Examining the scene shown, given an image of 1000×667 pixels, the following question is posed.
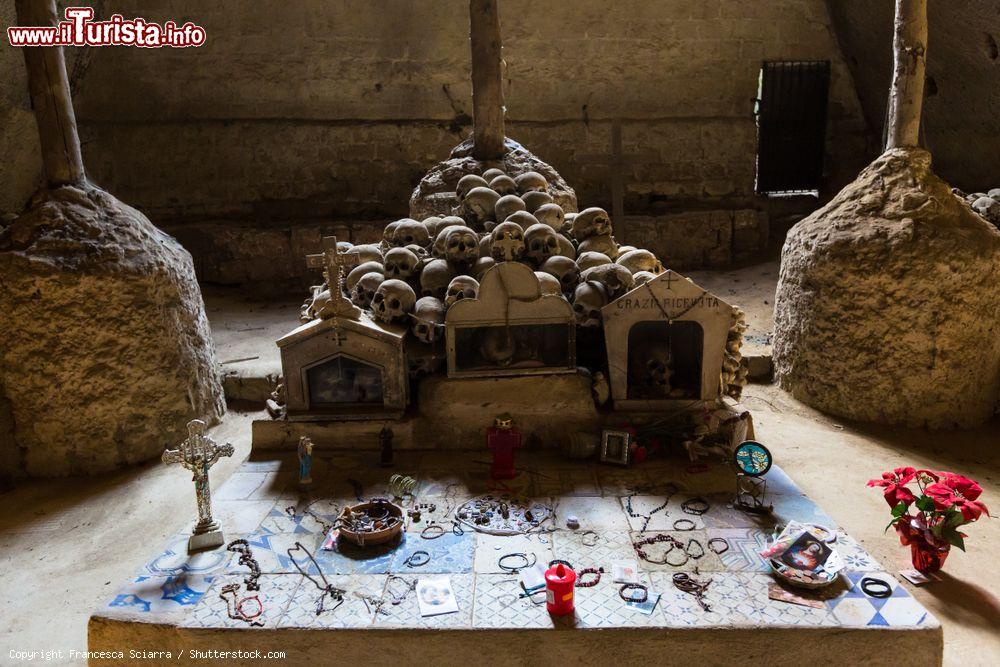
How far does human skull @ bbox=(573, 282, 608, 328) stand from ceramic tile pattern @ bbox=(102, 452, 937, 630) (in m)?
1.16

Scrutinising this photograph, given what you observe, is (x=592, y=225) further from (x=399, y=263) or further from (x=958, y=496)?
(x=958, y=496)

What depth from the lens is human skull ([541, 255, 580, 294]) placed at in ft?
18.1

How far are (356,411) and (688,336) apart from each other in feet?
9.07

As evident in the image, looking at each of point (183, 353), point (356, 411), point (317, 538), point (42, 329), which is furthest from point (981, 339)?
point (42, 329)

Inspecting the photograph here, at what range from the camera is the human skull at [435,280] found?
5.51 meters

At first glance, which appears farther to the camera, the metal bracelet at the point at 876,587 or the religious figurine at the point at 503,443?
the religious figurine at the point at 503,443

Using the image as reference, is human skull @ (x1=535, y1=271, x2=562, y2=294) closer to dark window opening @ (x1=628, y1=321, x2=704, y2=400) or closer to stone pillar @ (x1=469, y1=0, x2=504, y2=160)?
dark window opening @ (x1=628, y1=321, x2=704, y2=400)

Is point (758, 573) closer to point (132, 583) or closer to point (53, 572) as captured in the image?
point (132, 583)

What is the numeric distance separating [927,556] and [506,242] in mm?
3745

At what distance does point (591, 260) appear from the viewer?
5.70 metres

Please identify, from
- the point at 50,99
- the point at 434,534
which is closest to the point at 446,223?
the point at 434,534

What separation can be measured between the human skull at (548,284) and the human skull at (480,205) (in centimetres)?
150

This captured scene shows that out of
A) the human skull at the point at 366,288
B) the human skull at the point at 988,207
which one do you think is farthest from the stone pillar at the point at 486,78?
the human skull at the point at 988,207

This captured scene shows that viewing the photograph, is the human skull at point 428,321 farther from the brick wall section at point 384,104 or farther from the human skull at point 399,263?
the brick wall section at point 384,104
